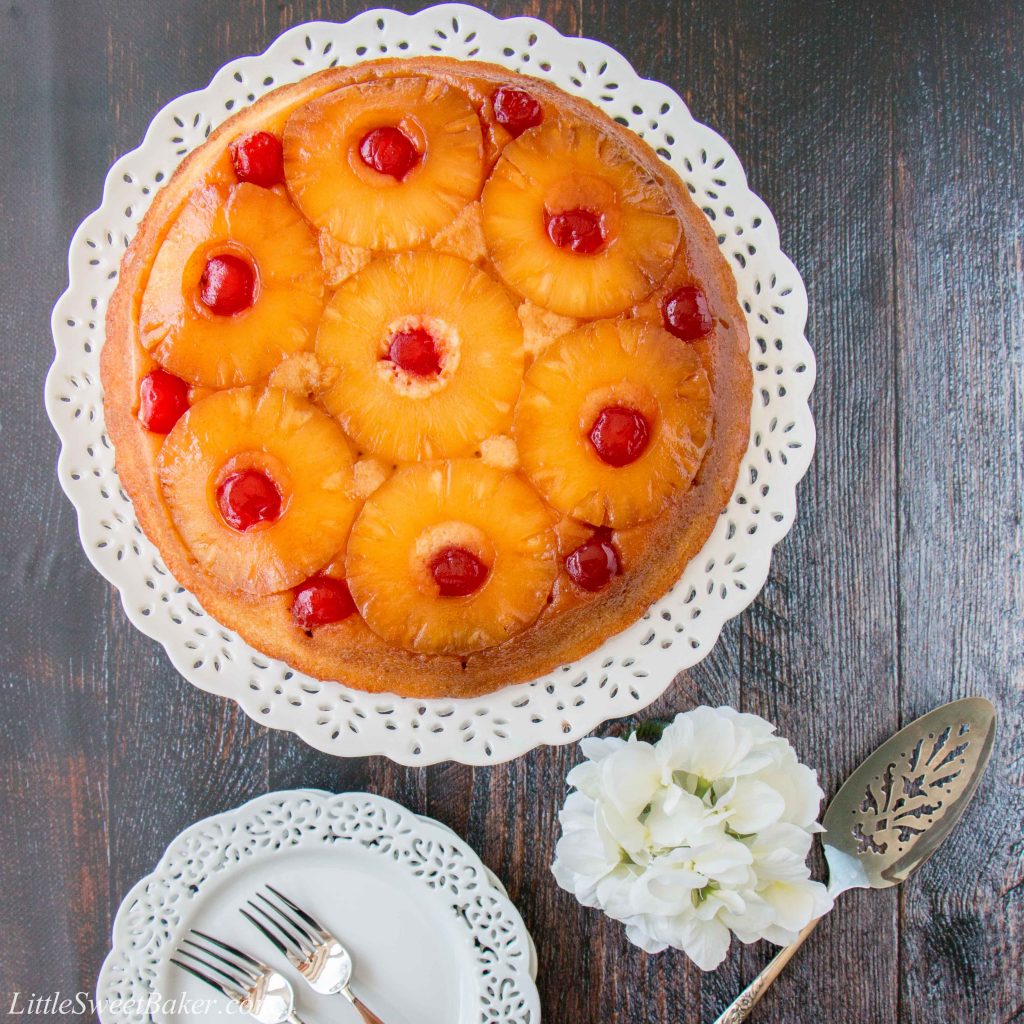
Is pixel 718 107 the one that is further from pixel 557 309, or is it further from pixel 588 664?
pixel 588 664

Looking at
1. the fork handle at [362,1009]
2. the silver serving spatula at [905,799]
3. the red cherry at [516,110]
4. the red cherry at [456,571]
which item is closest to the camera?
the red cherry at [456,571]

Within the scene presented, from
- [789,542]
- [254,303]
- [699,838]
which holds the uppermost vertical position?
[254,303]

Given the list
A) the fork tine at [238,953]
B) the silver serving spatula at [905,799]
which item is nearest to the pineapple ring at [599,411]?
the silver serving spatula at [905,799]

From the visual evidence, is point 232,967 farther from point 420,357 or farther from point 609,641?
point 420,357

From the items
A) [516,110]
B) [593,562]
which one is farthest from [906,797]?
[516,110]

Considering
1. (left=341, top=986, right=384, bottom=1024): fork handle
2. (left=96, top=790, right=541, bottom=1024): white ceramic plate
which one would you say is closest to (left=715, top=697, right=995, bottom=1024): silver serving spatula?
(left=96, top=790, right=541, bottom=1024): white ceramic plate

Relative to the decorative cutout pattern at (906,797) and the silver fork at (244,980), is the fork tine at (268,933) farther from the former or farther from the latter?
the decorative cutout pattern at (906,797)
